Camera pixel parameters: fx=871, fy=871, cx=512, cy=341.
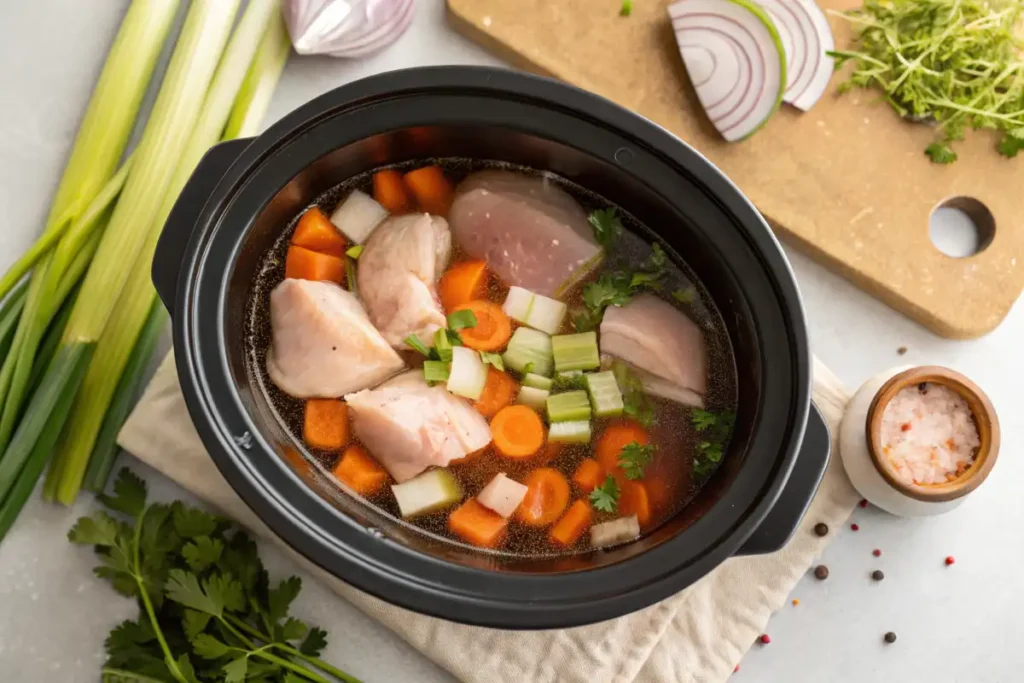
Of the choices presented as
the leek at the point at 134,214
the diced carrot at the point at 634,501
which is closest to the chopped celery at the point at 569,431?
the diced carrot at the point at 634,501

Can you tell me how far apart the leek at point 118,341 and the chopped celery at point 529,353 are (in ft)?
2.43

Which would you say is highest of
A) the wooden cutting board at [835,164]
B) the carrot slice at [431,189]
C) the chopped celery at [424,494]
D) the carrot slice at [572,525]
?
the wooden cutting board at [835,164]

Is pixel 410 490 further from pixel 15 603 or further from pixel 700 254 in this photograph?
pixel 15 603

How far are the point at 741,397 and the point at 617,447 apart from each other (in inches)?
9.1

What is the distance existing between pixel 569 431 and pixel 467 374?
0.21 metres

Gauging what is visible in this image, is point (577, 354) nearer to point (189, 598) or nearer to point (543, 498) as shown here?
point (543, 498)

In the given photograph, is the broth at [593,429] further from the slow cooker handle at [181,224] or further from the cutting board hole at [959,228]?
the cutting board hole at [959,228]

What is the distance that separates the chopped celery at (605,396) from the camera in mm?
1534

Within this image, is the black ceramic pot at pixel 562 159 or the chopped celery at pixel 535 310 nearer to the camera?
the black ceramic pot at pixel 562 159

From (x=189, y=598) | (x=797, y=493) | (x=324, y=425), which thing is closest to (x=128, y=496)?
(x=189, y=598)

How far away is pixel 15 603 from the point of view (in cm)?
175

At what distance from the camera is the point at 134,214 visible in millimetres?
1751

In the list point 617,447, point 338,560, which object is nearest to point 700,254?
point 617,447

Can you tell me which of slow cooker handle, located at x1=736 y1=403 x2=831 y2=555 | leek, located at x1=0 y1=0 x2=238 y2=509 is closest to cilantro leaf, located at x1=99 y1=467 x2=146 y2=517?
leek, located at x1=0 y1=0 x2=238 y2=509
